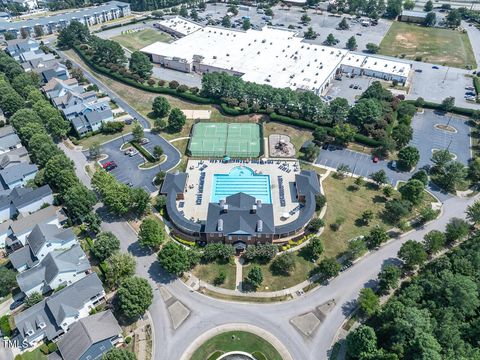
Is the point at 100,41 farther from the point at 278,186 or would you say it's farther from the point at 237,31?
the point at 278,186

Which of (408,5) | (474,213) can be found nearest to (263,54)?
(474,213)

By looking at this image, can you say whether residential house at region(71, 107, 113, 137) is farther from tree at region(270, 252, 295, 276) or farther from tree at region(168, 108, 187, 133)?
tree at region(270, 252, 295, 276)

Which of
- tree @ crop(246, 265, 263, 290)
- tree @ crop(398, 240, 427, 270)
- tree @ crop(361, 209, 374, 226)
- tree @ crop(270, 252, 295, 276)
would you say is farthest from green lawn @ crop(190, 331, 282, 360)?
tree @ crop(361, 209, 374, 226)

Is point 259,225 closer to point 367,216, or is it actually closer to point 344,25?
point 367,216

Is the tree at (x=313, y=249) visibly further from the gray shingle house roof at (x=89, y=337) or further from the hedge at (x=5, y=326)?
the hedge at (x=5, y=326)

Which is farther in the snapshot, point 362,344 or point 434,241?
point 434,241

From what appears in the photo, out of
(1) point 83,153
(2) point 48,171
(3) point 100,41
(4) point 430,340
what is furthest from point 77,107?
(4) point 430,340
